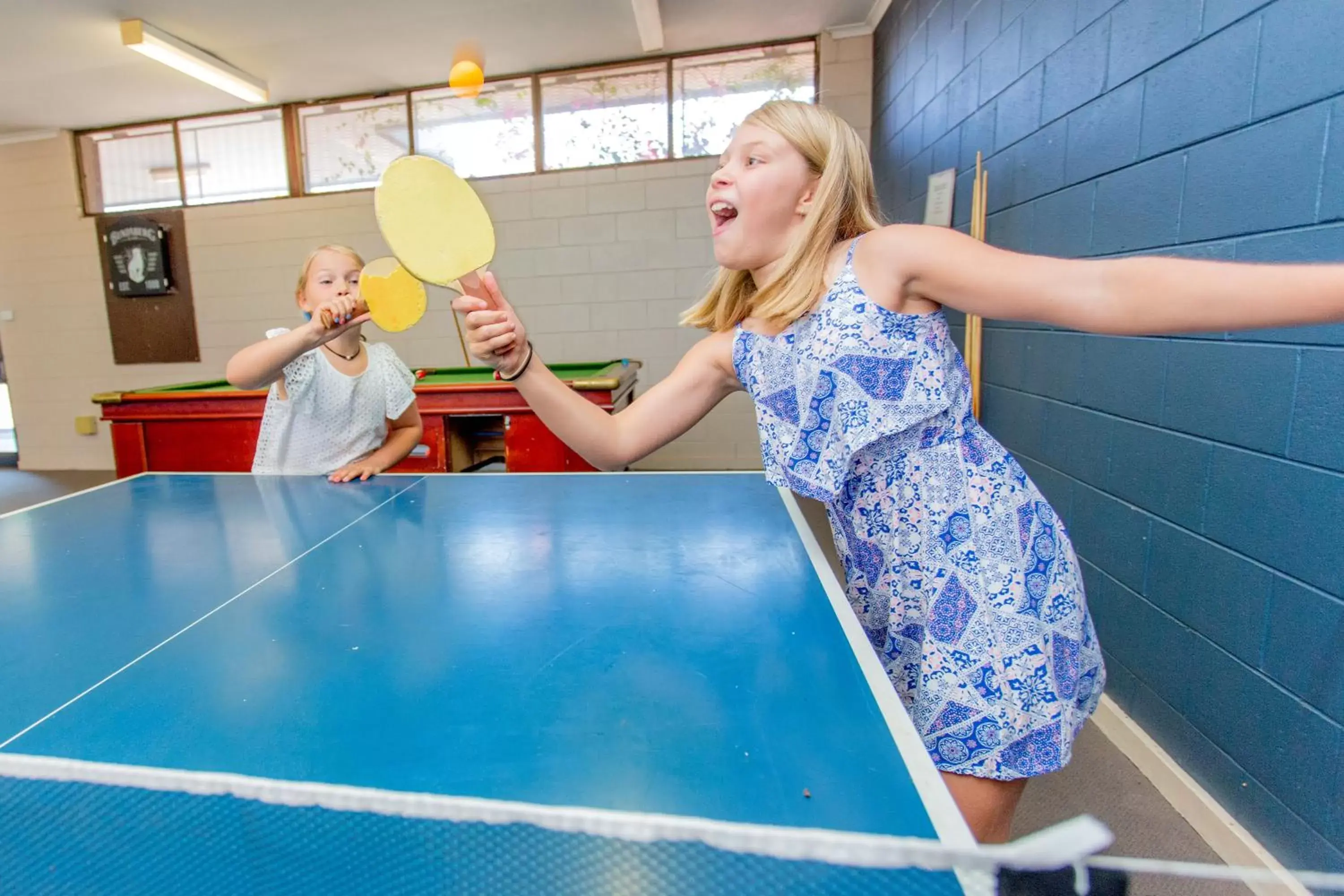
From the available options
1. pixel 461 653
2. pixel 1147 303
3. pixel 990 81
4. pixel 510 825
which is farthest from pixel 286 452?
pixel 990 81

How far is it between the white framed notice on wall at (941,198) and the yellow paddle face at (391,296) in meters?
2.50

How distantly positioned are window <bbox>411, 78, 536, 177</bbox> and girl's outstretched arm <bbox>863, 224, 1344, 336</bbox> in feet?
16.9

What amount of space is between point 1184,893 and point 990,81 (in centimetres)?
283

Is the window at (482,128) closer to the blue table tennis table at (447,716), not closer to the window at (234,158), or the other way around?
the window at (234,158)

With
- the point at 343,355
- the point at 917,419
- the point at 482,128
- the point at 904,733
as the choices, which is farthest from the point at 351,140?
the point at 904,733

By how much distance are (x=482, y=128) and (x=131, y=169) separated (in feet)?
10.9

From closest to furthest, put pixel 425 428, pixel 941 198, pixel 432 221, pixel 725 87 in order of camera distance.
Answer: pixel 432 221, pixel 941 198, pixel 425 428, pixel 725 87

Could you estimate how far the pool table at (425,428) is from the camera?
3.65 metres

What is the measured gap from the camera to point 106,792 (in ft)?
2.06

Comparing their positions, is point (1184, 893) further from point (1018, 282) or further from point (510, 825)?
point (510, 825)

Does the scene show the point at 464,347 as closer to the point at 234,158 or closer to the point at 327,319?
the point at 234,158

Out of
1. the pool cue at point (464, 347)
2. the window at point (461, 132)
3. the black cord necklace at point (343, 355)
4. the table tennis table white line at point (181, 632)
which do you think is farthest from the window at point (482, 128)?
the table tennis table white line at point (181, 632)

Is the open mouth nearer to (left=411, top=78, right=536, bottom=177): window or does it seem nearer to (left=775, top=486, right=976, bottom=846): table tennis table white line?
(left=775, top=486, right=976, bottom=846): table tennis table white line

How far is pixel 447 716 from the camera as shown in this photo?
80 cm
